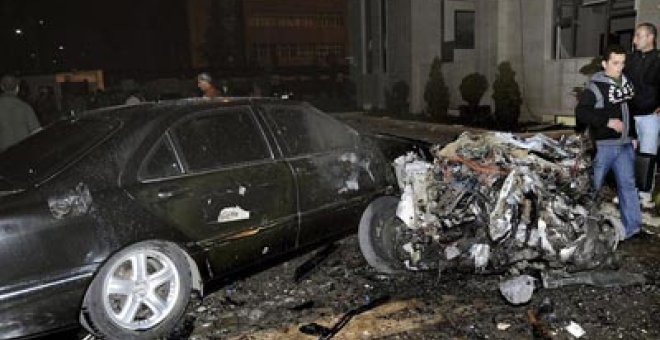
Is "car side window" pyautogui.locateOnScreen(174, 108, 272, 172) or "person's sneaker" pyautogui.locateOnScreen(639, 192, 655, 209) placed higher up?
"car side window" pyautogui.locateOnScreen(174, 108, 272, 172)

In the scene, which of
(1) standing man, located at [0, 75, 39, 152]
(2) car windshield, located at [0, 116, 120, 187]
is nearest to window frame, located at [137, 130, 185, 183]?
(2) car windshield, located at [0, 116, 120, 187]

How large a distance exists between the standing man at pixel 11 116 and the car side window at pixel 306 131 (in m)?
3.29

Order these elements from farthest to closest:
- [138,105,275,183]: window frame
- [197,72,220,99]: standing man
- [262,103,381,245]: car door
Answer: [197,72,220,99]: standing man → [262,103,381,245]: car door → [138,105,275,183]: window frame

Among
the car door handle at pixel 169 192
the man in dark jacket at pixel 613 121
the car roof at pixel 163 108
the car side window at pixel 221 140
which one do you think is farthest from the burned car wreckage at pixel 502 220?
the car door handle at pixel 169 192

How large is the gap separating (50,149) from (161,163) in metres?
0.80

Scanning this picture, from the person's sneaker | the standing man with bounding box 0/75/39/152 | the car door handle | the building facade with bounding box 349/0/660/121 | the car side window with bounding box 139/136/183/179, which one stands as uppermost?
the building facade with bounding box 349/0/660/121

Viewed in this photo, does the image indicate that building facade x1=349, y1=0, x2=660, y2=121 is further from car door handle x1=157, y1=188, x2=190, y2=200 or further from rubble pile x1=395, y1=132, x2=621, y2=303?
car door handle x1=157, y1=188, x2=190, y2=200

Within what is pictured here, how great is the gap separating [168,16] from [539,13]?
187 feet

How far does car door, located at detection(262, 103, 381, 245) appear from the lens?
471 centimetres

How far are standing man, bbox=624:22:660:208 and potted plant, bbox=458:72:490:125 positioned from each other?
959cm

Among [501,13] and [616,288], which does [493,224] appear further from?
[501,13]

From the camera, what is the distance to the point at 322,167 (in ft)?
A: 15.9

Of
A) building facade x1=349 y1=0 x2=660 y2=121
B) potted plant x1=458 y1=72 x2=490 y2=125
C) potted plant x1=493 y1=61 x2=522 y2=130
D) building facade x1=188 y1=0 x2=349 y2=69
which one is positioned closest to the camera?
building facade x1=349 y1=0 x2=660 y2=121

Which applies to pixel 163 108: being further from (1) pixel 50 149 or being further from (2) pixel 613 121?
(2) pixel 613 121
